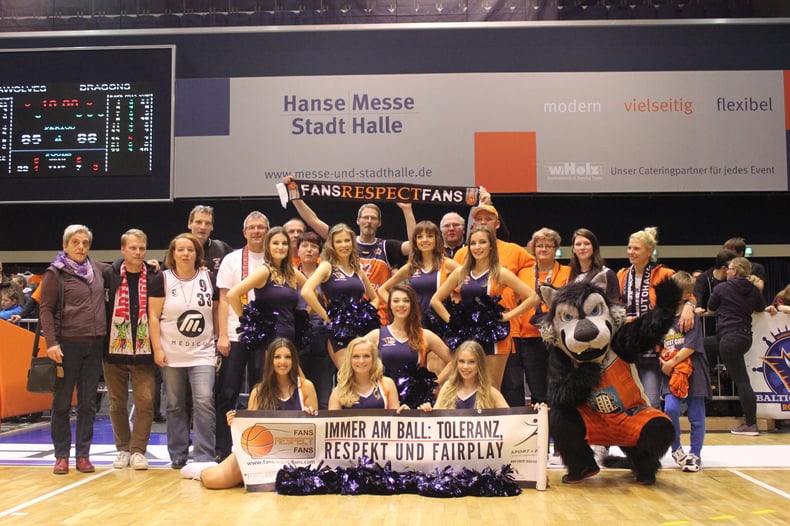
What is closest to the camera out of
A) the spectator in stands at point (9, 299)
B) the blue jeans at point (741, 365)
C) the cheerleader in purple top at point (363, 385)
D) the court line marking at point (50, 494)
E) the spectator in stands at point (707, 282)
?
the court line marking at point (50, 494)

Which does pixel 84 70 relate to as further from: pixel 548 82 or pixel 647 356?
pixel 647 356

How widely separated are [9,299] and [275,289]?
4.62 metres

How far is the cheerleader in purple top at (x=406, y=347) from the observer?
4.72 meters

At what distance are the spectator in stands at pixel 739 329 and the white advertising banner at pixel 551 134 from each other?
2.34 m

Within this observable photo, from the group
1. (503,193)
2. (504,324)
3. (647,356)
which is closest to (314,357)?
(504,324)

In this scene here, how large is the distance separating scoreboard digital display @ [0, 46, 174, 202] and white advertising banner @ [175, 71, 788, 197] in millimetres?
915

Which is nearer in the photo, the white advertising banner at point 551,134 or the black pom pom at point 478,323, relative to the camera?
the black pom pom at point 478,323

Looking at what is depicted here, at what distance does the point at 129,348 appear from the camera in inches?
207

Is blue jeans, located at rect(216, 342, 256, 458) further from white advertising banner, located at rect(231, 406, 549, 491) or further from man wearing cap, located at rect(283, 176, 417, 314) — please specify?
man wearing cap, located at rect(283, 176, 417, 314)

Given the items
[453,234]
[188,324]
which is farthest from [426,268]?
[188,324]

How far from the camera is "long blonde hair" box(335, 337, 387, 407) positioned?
4547 mm

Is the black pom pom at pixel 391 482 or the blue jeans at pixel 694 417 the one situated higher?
the blue jeans at pixel 694 417

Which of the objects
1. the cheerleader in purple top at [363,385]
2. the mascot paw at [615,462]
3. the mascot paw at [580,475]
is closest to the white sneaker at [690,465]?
the mascot paw at [615,462]

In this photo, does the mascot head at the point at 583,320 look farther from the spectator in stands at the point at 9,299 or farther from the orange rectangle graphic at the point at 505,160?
the spectator in stands at the point at 9,299
